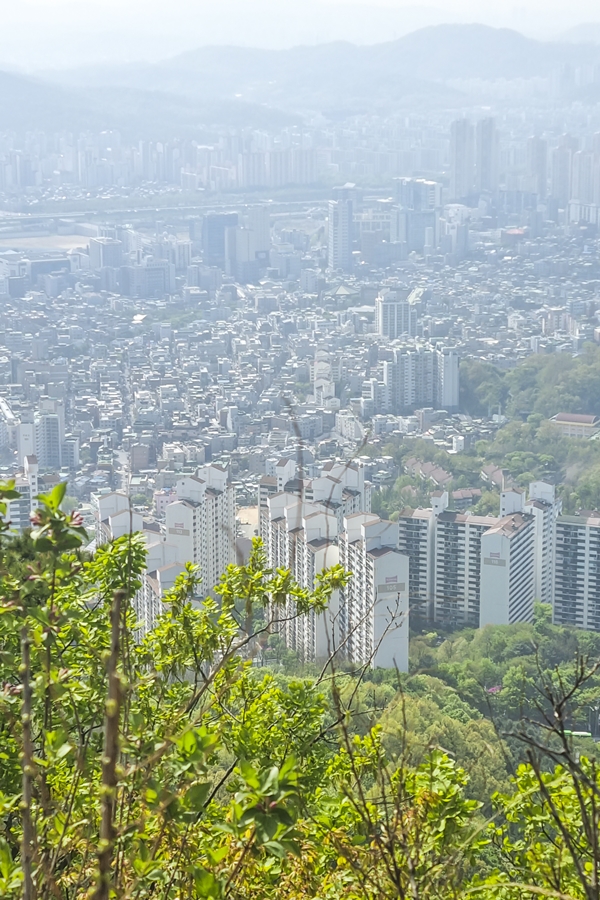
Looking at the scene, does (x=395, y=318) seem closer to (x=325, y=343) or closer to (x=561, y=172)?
(x=325, y=343)

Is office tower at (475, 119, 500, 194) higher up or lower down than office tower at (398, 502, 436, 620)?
higher up

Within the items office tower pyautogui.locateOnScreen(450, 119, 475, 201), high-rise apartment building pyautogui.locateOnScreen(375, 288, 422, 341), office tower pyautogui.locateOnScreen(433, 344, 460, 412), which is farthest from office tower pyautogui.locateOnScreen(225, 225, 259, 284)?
office tower pyautogui.locateOnScreen(433, 344, 460, 412)

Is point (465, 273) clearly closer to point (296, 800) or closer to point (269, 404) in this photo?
point (269, 404)

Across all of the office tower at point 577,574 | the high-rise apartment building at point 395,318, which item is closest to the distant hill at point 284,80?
the high-rise apartment building at point 395,318

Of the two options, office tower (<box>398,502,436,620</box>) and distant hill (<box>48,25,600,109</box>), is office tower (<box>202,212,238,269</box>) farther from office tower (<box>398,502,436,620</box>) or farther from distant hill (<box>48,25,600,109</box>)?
office tower (<box>398,502,436,620</box>)

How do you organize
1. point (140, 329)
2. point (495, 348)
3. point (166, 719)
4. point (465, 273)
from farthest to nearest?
point (465, 273)
point (140, 329)
point (495, 348)
point (166, 719)

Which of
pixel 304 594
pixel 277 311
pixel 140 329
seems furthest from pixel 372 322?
pixel 304 594
